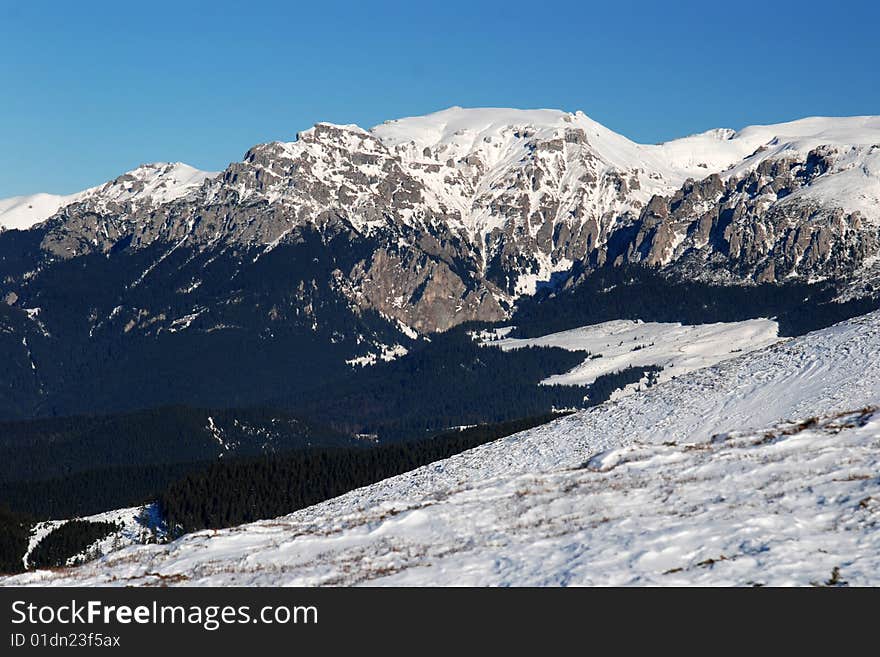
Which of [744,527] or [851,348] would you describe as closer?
[744,527]

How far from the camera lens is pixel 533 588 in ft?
181

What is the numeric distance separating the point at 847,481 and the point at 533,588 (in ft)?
77.6

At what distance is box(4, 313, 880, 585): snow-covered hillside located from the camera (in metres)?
57.5

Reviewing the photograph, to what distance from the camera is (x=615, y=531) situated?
214ft

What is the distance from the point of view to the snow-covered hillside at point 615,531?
5747 centimetres

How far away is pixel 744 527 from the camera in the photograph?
205 feet
